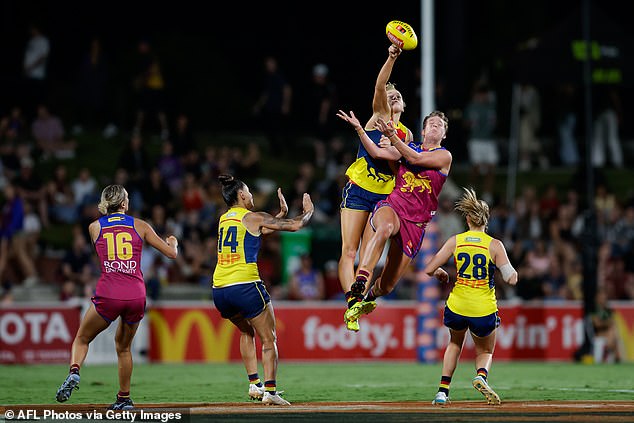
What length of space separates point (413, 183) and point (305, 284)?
10.1 metres

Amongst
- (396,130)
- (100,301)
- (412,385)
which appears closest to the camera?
(100,301)

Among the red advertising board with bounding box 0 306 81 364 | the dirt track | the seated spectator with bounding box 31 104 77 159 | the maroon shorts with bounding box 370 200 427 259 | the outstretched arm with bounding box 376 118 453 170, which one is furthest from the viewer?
the seated spectator with bounding box 31 104 77 159

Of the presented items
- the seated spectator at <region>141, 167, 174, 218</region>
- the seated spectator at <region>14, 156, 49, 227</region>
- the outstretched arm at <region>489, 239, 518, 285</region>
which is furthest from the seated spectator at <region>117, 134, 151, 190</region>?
the outstretched arm at <region>489, 239, 518, 285</region>

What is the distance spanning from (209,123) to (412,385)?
15.4 m

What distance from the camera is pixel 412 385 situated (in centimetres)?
1666

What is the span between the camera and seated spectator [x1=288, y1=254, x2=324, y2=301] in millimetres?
23578

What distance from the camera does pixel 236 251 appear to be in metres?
13.5

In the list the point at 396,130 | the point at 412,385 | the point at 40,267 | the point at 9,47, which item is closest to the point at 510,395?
the point at 412,385

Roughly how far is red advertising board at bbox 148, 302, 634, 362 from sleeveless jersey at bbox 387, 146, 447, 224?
9.23 meters

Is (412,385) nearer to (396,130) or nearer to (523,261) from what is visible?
(396,130)

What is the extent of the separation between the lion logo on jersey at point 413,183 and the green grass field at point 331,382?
7.77 ft

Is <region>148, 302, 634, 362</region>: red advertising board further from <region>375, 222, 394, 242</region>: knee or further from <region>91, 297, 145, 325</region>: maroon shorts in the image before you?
<region>91, 297, 145, 325</region>: maroon shorts

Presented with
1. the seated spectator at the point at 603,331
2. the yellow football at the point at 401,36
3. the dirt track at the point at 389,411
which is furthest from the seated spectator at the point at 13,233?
the yellow football at the point at 401,36

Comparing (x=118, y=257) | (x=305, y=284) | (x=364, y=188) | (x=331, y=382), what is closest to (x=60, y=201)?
(x=305, y=284)
